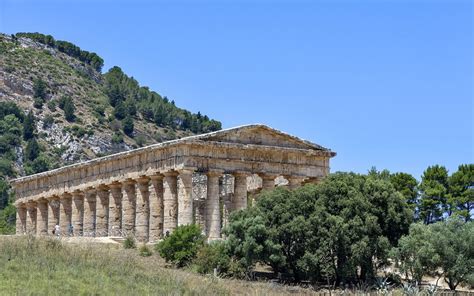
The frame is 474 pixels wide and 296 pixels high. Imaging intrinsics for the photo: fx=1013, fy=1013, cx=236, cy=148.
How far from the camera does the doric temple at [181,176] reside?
177 ft

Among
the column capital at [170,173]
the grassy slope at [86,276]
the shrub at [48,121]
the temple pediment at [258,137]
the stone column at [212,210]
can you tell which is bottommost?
the grassy slope at [86,276]

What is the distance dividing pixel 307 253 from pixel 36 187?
32.1 meters

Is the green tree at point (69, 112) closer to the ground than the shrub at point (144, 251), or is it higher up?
higher up

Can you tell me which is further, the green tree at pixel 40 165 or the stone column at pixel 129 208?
the green tree at pixel 40 165

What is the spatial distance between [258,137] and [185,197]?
5.56 m

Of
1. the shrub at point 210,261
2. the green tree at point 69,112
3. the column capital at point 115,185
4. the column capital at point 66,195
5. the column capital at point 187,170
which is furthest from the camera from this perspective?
the green tree at point 69,112

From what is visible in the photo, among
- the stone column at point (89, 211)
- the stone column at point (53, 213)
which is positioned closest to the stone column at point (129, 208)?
the stone column at point (89, 211)

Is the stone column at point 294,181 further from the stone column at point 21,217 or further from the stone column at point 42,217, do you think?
the stone column at point 21,217

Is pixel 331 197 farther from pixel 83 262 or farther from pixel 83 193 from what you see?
pixel 83 193

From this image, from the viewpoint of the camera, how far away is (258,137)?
2200 inches

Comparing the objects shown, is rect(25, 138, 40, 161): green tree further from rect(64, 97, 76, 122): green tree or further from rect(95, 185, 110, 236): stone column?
rect(95, 185, 110, 236): stone column

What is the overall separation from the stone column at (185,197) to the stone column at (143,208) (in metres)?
4.38

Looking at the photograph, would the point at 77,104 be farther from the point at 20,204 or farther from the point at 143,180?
the point at 143,180

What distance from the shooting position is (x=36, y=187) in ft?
236
